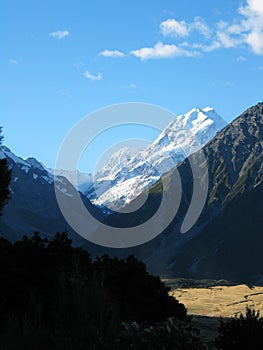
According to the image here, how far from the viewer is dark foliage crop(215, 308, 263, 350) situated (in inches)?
664

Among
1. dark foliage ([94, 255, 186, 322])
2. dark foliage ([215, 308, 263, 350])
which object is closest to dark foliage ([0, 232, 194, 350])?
dark foliage ([94, 255, 186, 322])

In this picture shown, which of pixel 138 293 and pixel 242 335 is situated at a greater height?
pixel 138 293

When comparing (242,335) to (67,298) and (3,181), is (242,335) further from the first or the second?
(3,181)

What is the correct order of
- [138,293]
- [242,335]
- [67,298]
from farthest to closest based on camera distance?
1. [138,293]
2. [242,335]
3. [67,298]

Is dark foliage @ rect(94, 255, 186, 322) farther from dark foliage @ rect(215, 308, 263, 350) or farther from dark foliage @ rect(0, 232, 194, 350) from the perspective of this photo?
dark foliage @ rect(215, 308, 263, 350)

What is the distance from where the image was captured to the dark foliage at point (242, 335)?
16.9 m

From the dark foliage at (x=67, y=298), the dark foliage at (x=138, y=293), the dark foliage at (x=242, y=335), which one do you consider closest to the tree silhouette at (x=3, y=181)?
the dark foliage at (x=67, y=298)

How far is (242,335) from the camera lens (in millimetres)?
17281

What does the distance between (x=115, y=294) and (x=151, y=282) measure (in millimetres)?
3782

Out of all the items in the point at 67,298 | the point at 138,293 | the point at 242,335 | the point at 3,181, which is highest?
the point at 3,181

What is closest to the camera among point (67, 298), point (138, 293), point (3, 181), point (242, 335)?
point (67, 298)

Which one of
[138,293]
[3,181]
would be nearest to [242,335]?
[138,293]

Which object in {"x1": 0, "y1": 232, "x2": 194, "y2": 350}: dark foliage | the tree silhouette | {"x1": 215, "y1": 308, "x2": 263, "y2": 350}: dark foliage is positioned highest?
the tree silhouette

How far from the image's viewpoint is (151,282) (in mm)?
28172
